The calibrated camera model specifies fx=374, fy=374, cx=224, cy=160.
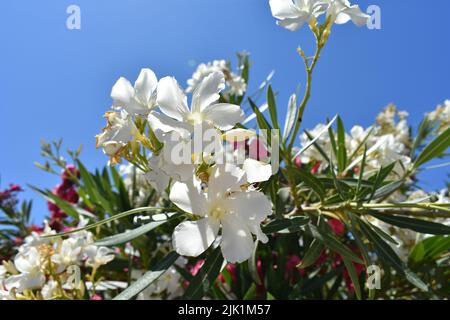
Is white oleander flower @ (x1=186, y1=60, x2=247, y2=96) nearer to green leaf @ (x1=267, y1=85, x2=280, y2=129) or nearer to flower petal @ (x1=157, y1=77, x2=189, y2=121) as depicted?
green leaf @ (x1=267, y1=85, x2=280, y2=129)

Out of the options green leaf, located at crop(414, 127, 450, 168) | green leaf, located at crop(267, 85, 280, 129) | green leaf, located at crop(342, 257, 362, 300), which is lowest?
green leaf, located at crop(342, 257, 362, 300)

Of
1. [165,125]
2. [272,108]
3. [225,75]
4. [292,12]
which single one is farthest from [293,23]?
[225,75]

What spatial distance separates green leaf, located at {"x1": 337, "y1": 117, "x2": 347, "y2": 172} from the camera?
1.27 meters

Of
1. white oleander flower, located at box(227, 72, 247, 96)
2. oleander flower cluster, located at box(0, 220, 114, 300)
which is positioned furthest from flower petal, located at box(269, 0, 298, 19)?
white oleander flower, located at box(227, 72, 247, 96)

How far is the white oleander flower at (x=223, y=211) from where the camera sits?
1.87 ft

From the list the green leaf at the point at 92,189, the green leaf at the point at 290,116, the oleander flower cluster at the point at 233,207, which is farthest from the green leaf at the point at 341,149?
the green leaf at the point at 92,189

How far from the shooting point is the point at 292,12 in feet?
2.55

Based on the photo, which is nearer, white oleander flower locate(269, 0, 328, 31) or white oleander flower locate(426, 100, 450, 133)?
white oleander flower locate(269, 0, 328, 31)

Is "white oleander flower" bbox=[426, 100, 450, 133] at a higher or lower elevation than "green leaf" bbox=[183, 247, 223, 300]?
higher

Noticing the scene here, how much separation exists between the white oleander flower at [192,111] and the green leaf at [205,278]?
0.35 meters

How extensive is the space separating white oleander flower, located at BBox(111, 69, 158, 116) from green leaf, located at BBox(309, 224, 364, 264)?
47 cm

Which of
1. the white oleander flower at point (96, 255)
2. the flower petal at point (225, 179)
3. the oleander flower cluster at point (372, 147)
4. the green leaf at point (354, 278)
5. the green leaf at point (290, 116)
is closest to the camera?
the flower petal at point (225, 179)

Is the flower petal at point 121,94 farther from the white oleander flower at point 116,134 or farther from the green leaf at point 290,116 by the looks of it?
the green leaf at point 290,116
